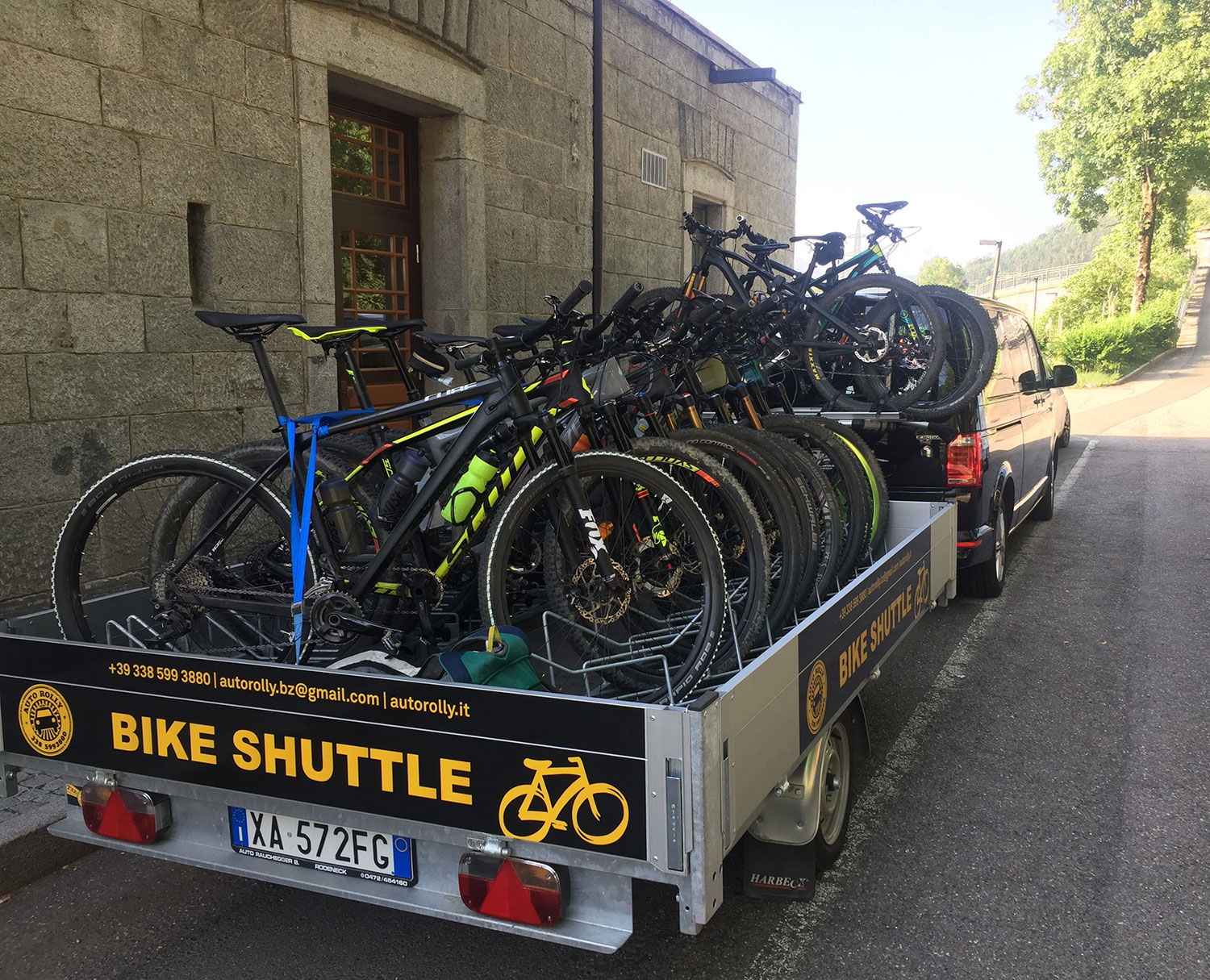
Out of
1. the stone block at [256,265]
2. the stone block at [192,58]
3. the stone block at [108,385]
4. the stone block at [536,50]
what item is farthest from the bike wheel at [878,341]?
the stone block at [536,50]

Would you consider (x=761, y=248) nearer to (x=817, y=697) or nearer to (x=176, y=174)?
(x=176, y=174)

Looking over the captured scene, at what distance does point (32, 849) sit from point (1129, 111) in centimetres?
3558

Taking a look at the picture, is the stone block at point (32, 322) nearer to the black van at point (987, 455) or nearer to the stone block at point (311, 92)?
the stone block at point (311, 92)

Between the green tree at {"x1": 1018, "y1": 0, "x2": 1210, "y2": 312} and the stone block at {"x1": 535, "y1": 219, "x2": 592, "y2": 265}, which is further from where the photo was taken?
the green tree at {"x1": 1018, "y1": 0, "x2": 1210, "y2": 312}

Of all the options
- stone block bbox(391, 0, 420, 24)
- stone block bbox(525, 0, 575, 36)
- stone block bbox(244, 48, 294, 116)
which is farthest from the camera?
stone block bbox(525, 0, 575, 36)

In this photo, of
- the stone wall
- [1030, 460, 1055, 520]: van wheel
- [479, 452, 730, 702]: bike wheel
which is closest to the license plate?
[479, 452, 730, 702]: bike wheel

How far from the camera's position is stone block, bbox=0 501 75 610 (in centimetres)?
495

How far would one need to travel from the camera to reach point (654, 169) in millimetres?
11125

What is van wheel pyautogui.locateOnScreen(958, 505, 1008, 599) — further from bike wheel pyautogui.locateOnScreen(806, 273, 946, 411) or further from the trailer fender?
the trailer fender

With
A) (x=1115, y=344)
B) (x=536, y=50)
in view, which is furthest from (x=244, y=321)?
(x=1115, y=344)

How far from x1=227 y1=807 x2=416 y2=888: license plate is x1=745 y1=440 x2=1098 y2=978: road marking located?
3.59ft

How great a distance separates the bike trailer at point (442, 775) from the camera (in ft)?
6.65

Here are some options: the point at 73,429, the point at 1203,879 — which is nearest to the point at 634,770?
the point at 1203,879

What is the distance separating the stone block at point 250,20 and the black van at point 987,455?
4352mm
